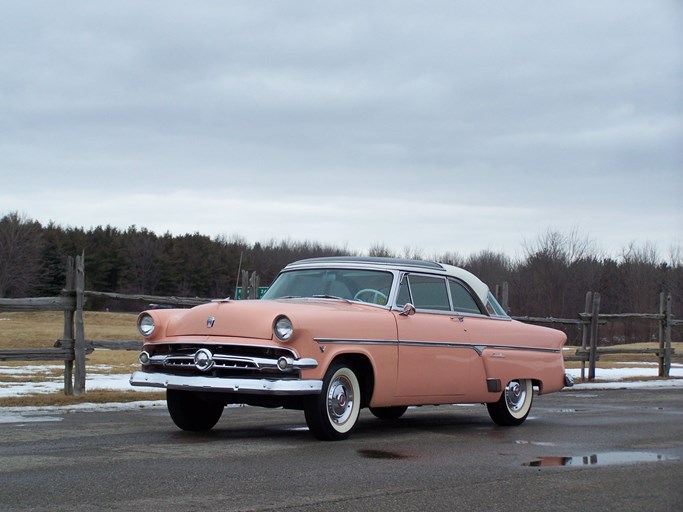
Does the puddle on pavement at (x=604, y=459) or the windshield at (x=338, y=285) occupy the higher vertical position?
the windshield at (x=338, y=285)

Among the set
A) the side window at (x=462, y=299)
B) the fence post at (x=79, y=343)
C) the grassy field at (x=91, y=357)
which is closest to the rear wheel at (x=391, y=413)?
the side window at (x=462, y=299)

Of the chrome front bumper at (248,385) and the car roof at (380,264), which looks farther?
the car roof at (380,264)

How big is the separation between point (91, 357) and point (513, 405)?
1977 centimetres

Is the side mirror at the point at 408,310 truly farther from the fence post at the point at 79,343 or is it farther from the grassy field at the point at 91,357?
the fence post at the point at 79,343

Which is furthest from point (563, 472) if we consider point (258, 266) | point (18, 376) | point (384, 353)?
point (258, 266)

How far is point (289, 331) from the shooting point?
28.4 ft

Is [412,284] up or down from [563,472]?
up

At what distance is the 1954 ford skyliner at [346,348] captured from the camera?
870 centimetres

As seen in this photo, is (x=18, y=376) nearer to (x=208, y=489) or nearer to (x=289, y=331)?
(x=289, y=331)

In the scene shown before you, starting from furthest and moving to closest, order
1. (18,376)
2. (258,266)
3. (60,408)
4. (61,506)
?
(258,266) → (18,376) → (60,408) → (61,506)

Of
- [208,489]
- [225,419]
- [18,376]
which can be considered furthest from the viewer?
[18,376]

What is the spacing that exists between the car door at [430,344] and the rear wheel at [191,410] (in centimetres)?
190

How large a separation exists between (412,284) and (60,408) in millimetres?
4939

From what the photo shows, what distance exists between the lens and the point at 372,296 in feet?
33.4
